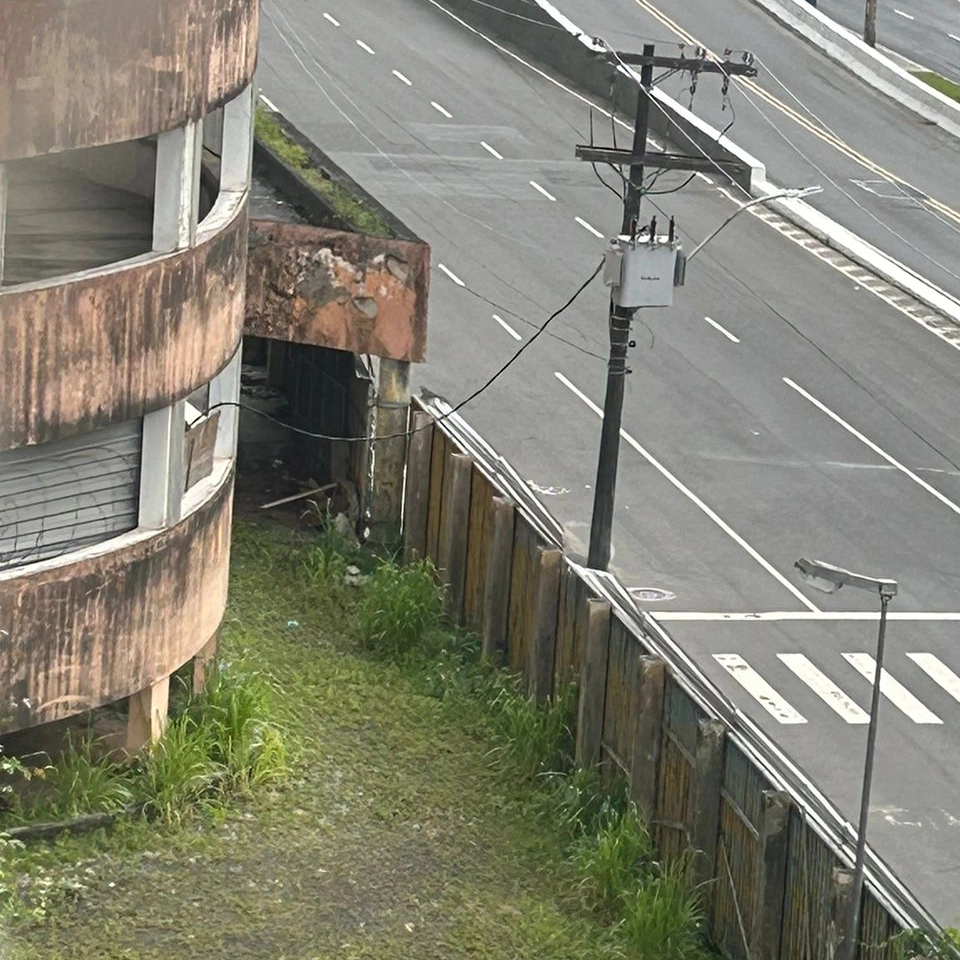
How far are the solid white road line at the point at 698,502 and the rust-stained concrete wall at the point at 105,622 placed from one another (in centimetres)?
1046

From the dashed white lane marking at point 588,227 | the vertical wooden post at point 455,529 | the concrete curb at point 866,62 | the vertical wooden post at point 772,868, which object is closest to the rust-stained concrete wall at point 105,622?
the vertical wooden post at point 455,529

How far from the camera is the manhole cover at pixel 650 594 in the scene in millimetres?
30000

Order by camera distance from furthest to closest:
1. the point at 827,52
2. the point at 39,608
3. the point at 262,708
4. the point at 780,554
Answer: the point at 827,52 < the point at 780,554 < the point at 262,708 < the point at 39,608

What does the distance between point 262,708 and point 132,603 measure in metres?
2.87

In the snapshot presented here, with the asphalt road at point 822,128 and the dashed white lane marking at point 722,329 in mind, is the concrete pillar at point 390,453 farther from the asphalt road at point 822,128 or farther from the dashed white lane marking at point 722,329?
the asphalt road at point 822,128

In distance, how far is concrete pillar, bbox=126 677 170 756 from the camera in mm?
22297

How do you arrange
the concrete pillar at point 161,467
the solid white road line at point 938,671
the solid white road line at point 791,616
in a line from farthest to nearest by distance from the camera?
the solid white road line at point 791,616 < the solid white road line at point 938,671 < the concrete pillar at point 161,467

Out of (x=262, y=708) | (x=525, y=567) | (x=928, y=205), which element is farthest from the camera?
(x=928, y=205)

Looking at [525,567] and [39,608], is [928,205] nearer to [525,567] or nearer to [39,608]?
[525,567]

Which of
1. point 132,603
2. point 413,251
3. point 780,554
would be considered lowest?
point 780,554

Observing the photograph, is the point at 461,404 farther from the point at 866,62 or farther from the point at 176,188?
the point at 866,62

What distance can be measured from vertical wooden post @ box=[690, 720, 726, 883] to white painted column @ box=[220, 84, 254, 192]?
721cm

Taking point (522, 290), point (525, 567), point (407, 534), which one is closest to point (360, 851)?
point (525, 567)

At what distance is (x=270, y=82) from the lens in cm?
5069
